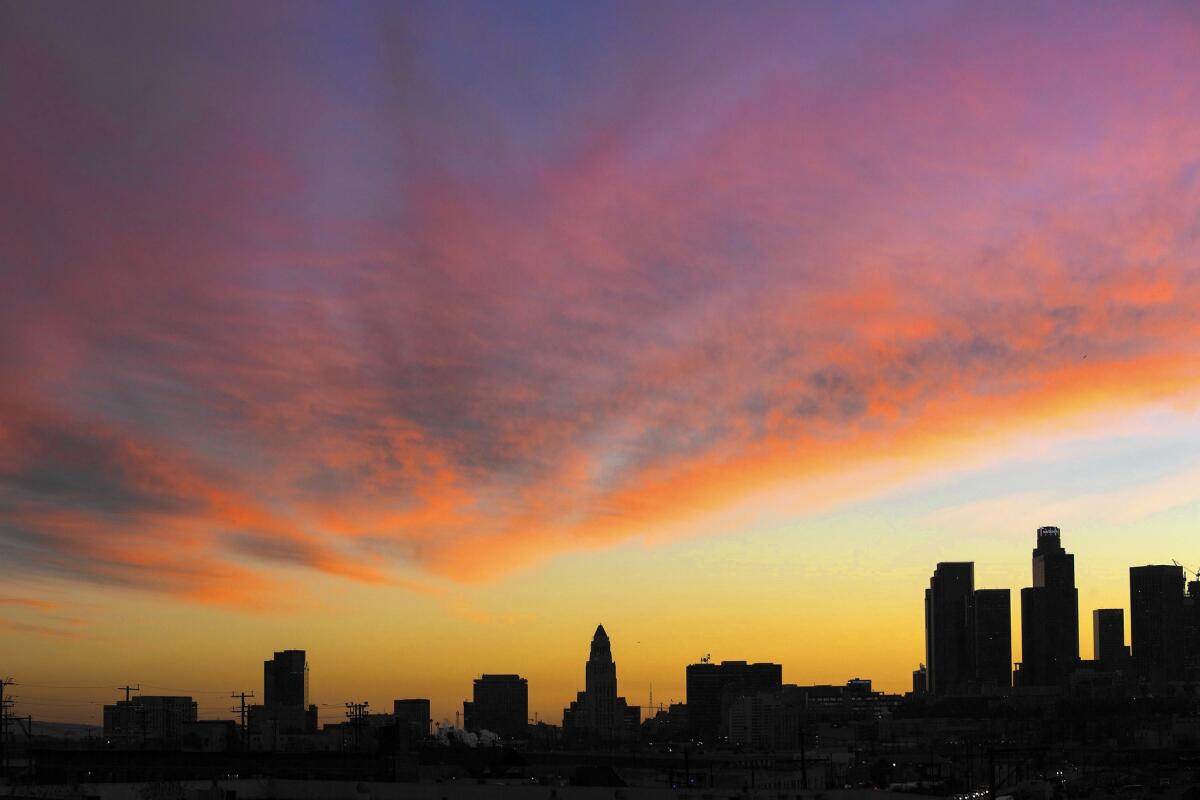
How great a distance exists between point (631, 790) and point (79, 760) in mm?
52723

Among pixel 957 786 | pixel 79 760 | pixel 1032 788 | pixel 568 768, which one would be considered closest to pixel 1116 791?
pixel 957 786

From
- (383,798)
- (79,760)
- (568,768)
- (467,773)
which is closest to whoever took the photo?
(383,798)

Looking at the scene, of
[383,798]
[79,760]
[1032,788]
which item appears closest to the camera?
[383,798]

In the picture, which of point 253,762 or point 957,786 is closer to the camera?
point 253,762

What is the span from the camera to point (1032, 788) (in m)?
134

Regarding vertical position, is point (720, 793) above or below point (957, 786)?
above

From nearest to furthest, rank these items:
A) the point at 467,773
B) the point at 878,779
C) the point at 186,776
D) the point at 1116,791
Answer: the point at 186,776 < the point at 467,773 < the point at 878,779 < the point at 1116,791

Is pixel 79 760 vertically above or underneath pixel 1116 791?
above

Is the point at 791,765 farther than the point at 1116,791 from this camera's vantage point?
Yes

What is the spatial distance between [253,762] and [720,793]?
159 ft

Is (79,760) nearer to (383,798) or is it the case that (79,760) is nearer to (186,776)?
(186,776)

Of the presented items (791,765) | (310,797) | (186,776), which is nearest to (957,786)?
(791,765)

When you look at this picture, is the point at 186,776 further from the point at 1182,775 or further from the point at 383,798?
the point at 1182,775

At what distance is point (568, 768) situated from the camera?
184 meters
